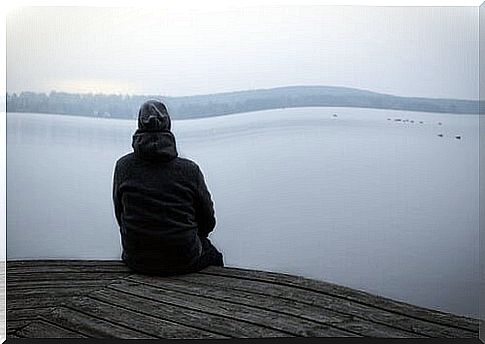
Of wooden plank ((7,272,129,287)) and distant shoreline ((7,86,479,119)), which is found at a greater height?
distant shoreline ((7,86,479,119))

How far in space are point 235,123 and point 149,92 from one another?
1.59 feet

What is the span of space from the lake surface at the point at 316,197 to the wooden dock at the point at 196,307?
0.07m

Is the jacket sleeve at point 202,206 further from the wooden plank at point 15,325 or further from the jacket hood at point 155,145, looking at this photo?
the wooden plank at point 15,325

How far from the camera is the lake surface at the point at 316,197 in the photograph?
528 centimetres

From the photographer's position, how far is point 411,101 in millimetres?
5285

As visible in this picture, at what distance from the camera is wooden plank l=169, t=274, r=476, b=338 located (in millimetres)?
5258

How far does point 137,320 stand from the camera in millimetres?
5227

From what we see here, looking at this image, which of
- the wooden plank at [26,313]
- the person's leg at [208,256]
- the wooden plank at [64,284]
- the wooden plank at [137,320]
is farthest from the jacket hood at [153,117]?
the wooden plank at [26,313]

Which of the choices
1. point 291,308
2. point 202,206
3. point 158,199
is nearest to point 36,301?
point 158,199

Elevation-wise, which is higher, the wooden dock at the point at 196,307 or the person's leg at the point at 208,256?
the person's leg at the point at 208,256

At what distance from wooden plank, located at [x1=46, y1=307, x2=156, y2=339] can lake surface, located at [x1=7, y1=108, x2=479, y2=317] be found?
0.30 meters

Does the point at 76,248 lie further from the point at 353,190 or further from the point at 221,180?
the point at 353,190

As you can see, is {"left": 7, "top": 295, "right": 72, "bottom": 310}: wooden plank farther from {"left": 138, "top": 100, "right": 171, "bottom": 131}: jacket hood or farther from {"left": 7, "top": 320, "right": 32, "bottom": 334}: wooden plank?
{"left": 138, "top": 100, "right": 171, "bottom": 131}: jacket hood

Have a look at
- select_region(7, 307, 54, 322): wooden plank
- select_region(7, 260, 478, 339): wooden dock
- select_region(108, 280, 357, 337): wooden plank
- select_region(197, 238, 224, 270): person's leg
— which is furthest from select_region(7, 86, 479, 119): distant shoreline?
select_region(7, 307, 54, 322): wooden plank
